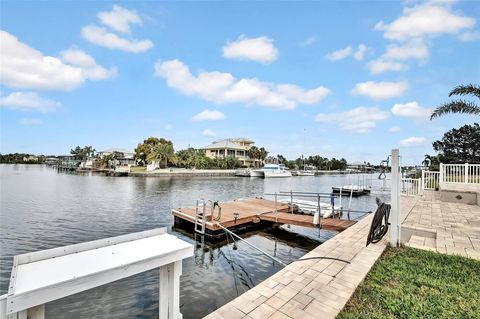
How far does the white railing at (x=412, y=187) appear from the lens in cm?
1367

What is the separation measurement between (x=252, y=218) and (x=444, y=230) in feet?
19.1

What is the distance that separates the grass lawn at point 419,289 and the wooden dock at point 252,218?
4.33m

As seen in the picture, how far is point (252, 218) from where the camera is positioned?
32.2ft

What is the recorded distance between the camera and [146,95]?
2630 centimetres

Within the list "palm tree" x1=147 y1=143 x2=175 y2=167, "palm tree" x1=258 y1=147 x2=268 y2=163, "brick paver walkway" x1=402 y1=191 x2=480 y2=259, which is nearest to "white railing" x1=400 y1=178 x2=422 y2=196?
"brick paver walkway" x1=402 y1=191 x2=480 y2=259

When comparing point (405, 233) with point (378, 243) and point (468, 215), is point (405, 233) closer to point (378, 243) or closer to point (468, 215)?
point (378, 243)

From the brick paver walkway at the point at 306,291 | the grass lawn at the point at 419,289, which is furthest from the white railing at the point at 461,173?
the brick paver walkway at the point at 306,291

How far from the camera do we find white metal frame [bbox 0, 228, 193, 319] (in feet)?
4.72

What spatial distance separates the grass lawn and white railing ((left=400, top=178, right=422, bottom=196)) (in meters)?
11.1

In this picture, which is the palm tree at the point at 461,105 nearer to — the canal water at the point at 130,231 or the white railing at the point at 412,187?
the white railing at the point at 412,187

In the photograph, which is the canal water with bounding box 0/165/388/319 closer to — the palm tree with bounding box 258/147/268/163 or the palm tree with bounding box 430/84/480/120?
the palm tree with bounding box 430/84/480/120

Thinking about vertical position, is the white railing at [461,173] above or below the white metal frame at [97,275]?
above

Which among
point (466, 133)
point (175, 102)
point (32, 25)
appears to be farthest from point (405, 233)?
point (466, 133)

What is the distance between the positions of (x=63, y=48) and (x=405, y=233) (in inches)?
769
